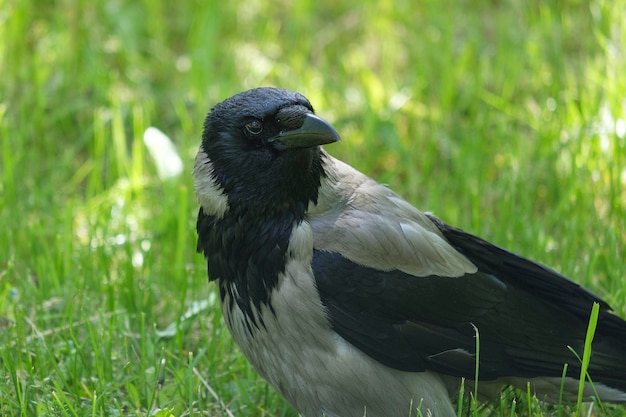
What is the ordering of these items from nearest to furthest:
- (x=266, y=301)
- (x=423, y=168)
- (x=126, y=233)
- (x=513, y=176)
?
(x=266, y=301)
(x=126, y=233)
(x=513, y=176)
(x=423, y=168)

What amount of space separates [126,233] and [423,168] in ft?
5.92

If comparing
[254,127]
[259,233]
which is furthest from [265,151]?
[259,233]

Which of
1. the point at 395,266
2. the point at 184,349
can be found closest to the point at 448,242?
the point at 395,266

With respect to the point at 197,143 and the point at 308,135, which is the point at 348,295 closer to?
the point at 308,135

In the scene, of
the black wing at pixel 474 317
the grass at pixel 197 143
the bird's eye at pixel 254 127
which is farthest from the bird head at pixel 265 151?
the grass at pixel 197 143

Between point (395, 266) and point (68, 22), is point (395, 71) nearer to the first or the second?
point (68, 22)

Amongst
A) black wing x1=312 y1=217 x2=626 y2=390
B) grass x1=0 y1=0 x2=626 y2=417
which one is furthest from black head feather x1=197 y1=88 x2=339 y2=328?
grass x1=0 y1=0 x2=626 y2=417

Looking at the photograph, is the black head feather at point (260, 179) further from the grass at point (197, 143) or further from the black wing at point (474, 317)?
the grass at point (197, 143)

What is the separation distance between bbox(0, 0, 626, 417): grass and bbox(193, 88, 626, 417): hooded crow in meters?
0.28

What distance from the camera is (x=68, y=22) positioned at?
6.80m

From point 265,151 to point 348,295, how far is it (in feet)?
1.95

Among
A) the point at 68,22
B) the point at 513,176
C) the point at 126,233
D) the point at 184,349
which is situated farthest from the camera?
the point at 68,22

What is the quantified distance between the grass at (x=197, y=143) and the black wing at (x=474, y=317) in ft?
0.72

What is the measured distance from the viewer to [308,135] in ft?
11.9
